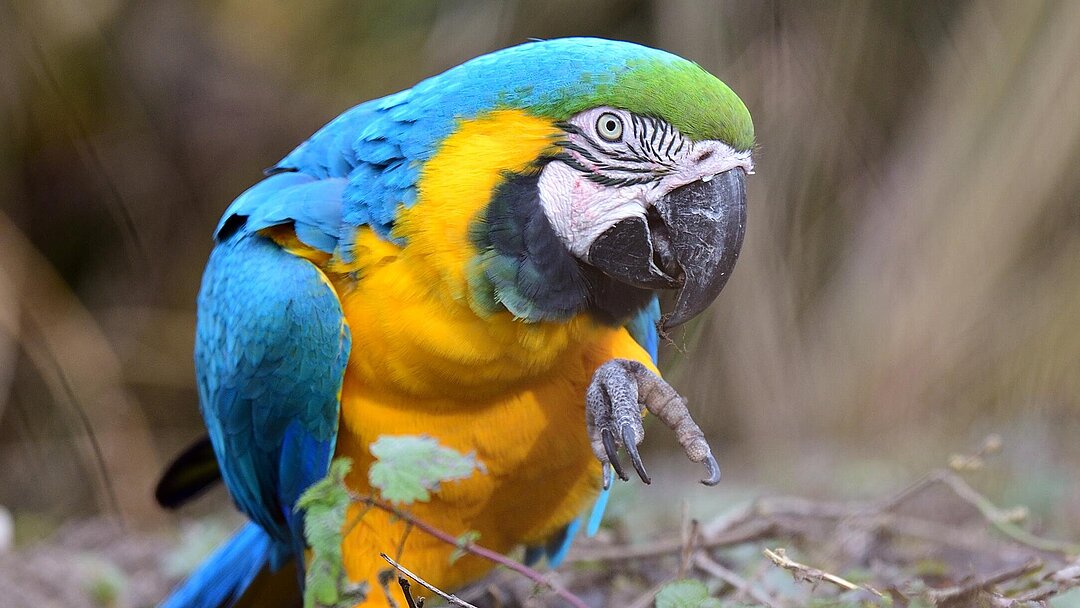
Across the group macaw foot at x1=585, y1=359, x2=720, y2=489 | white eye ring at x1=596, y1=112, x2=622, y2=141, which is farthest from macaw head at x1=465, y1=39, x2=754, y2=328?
macaw foot at x1=585, y1=359, x2=720, y2=489

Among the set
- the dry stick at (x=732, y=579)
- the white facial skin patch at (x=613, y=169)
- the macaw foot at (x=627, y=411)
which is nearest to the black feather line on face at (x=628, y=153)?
the white facial skin patch at (x=613, y=169)

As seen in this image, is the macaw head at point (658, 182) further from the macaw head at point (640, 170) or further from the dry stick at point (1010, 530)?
the dry stick at point (1010, 530)

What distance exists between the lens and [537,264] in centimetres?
166

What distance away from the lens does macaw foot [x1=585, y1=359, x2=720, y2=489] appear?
1589 millimetres

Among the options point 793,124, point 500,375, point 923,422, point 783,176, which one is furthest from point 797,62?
point 500,375

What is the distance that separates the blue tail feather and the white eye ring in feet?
4.22

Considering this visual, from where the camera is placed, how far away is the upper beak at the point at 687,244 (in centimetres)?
161

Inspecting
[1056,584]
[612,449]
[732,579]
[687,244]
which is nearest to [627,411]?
[612,449]

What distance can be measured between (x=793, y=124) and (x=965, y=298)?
926mm

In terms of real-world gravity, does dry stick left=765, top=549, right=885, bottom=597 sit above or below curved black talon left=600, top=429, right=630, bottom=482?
above

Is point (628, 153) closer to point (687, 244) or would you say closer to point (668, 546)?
point (687, 244)

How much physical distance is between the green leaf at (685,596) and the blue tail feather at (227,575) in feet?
3.83

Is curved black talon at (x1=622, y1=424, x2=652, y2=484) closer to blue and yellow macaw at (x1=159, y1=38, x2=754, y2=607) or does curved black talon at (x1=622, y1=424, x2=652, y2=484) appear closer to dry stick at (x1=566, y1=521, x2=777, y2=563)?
blue and yellow macaw at (x1=159, y1=38, x2=754, y2=607)

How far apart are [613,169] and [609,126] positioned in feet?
0.24
